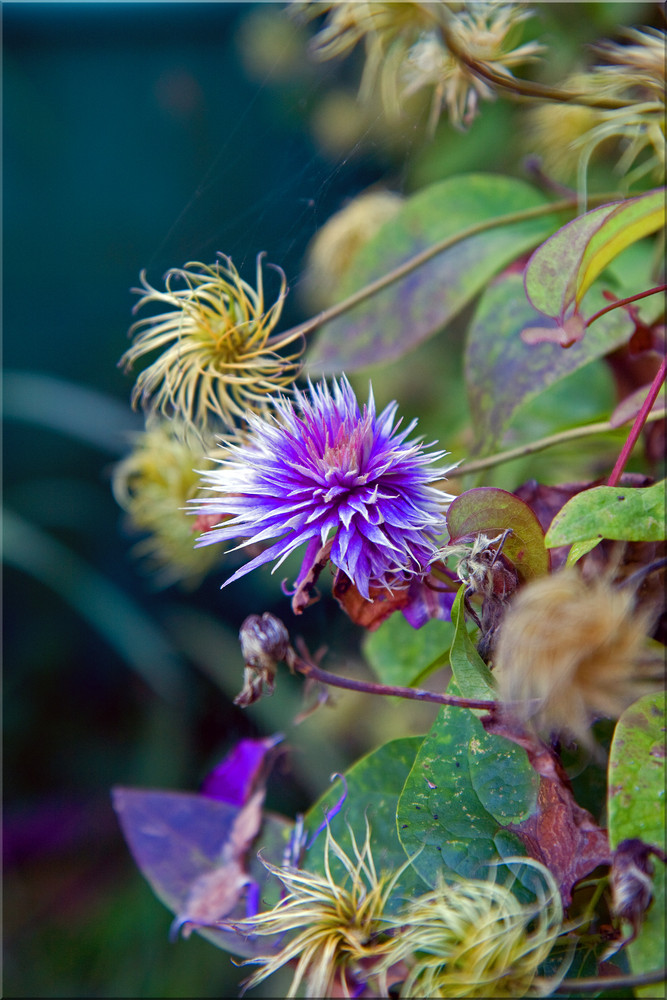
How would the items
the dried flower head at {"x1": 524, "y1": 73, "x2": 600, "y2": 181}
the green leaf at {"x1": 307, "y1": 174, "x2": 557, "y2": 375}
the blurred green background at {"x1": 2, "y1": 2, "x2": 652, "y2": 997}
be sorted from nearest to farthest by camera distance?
1. the green leaf at {"x1": 307, "y1": 174, "x2": 557, "y2": 375}
2. the dried flower head at {"x1": 524, "y1": 73, "x2": 600, "y2": 181}
3. the blurred green background at {"x1": 2, "y1": 2, "x2": 652, "y2": 997}

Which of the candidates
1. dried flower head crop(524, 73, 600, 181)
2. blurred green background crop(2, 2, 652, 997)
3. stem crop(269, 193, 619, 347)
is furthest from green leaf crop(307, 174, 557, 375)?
blurred green background crop(2, 2, 652, 997)

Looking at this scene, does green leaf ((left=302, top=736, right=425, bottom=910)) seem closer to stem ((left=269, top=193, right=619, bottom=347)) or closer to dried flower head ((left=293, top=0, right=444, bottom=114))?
stem ((left=269, top=193, right=619, bottom=347))

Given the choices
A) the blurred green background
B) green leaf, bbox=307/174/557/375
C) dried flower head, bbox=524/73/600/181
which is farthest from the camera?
the blurred green background

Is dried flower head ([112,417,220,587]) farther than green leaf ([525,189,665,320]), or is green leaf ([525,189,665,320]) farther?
dried flower head ([112,417,220,587])

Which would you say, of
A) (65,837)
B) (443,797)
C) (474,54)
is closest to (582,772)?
(443,797)

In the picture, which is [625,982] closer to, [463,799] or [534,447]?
[463,799]

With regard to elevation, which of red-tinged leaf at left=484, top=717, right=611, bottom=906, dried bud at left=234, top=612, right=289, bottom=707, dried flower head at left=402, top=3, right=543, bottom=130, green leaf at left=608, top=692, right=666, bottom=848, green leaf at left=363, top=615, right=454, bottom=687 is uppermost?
dried flower head at left=402, top=3, right=543, bottom=130
